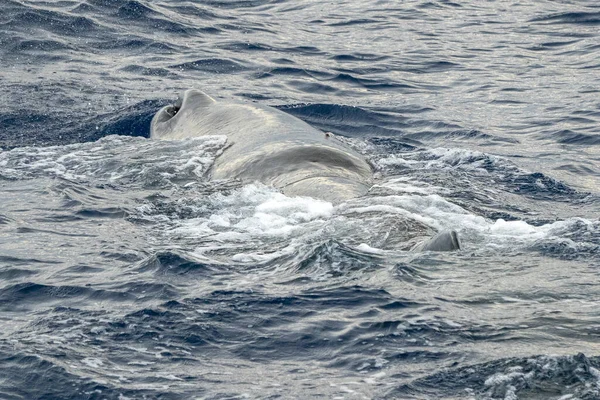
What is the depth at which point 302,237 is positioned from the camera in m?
9.22

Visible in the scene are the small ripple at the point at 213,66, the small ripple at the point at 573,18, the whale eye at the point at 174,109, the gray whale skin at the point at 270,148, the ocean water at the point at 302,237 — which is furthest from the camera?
the small ripple at the point at 573,18

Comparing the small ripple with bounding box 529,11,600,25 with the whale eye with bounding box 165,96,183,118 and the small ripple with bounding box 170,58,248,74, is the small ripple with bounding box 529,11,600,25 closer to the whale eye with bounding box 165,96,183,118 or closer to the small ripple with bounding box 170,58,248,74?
the small ripple with bounding box 170,58,248,74

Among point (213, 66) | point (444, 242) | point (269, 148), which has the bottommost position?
point (213, 66)

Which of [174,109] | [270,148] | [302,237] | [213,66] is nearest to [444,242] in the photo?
[302,237]

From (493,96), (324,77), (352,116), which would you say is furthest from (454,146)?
(324,77)

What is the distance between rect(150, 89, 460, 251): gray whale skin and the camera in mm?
10953

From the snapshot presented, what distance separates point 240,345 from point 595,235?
12.6 ft

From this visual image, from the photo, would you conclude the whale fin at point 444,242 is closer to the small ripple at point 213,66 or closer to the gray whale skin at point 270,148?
the gray whale skin at point 270,148

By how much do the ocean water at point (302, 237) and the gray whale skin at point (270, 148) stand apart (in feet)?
0.94

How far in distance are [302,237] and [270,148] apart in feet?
10.0

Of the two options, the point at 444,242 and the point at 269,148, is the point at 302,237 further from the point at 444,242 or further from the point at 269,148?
the point at 269,148

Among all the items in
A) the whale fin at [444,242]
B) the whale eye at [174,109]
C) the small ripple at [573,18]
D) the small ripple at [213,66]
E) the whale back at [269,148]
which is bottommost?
the small ripple at [213,66]

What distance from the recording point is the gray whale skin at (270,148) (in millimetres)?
10953

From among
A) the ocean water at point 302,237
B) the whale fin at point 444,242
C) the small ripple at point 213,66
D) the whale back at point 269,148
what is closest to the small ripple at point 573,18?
the ocean water at point 302,237
